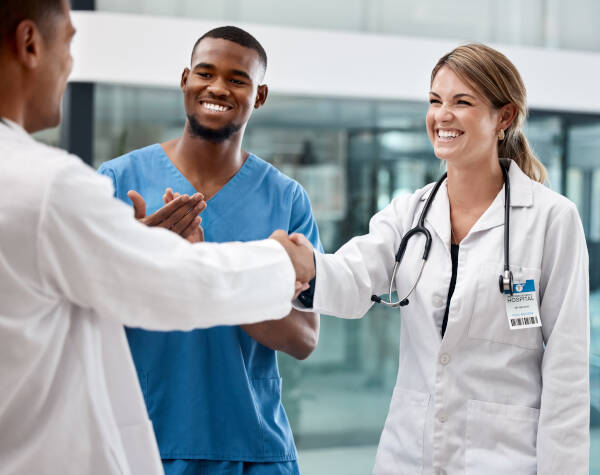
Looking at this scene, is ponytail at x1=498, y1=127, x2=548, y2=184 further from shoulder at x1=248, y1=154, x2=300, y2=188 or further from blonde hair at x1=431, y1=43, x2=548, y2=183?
shoulder at x1=248, y1=154, x2=300, y2=188

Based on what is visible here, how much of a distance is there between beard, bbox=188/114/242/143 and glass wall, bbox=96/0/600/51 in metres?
1.80

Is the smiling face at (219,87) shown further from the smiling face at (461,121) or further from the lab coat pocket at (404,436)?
the lab coat pocket at (404,436)

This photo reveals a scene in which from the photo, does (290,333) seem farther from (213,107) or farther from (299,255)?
(213,107)

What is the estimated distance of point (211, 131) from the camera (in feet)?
5.41

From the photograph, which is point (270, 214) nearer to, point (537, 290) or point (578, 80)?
point (537, 290)

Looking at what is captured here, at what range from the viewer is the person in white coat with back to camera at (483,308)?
149 centimetres

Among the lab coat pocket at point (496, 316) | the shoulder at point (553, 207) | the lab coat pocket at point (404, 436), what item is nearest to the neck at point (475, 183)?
the shoulder at point (553, 207)

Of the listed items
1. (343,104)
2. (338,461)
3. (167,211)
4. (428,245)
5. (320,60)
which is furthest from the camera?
(338,461)

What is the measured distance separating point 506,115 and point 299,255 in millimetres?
638

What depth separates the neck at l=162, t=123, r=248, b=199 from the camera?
5.54ft

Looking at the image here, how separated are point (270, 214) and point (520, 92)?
674 mm

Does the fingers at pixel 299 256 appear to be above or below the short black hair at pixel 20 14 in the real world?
below

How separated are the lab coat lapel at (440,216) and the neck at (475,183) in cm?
3

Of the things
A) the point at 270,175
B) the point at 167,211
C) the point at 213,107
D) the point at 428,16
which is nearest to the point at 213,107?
the point at 213,107
